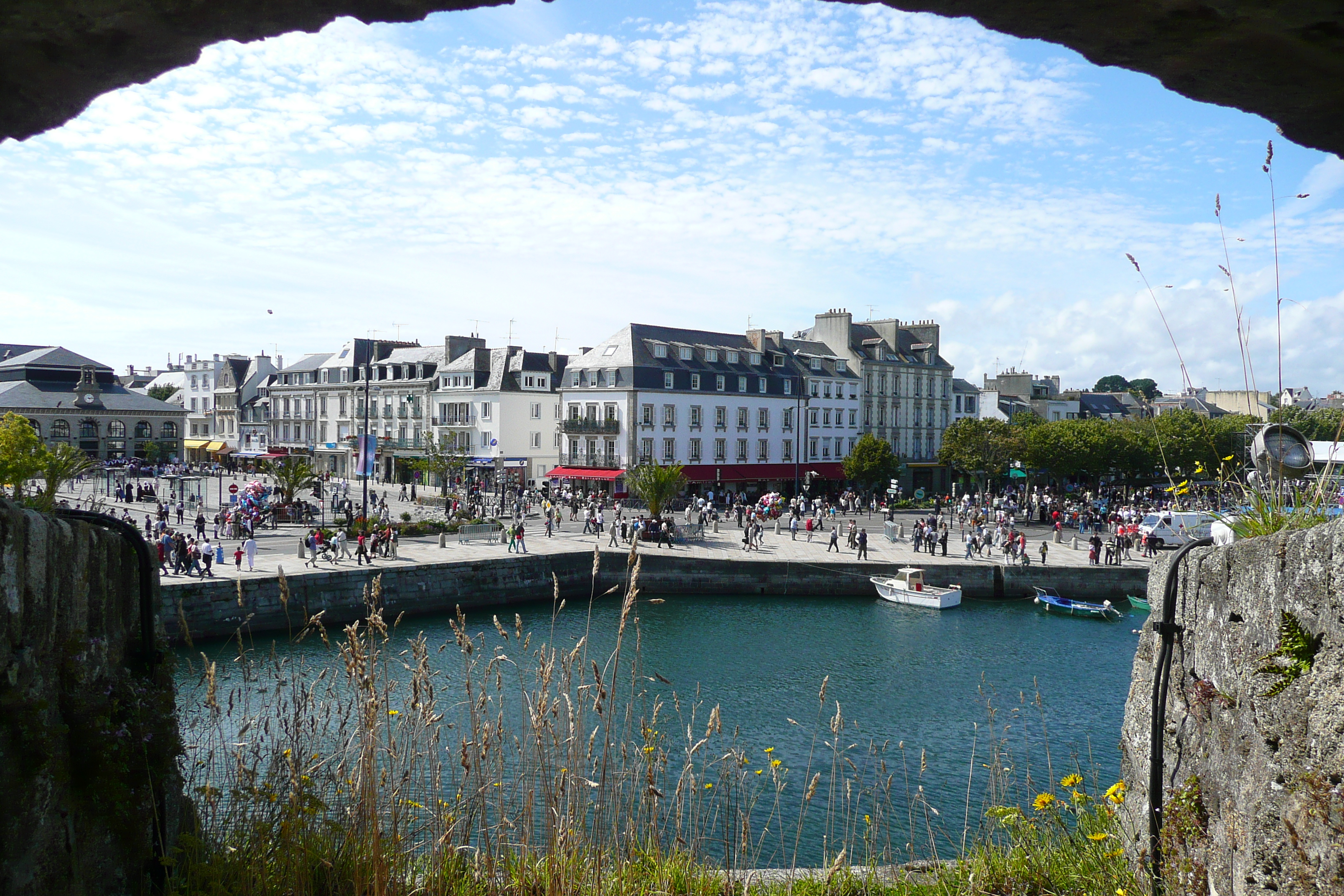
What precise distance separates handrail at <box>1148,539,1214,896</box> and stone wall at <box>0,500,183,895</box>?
4.16 m

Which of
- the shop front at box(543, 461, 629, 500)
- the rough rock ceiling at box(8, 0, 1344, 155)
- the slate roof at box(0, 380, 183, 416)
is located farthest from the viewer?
the slate roof at box(0, 380, 183, 416)

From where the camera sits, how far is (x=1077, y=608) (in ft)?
85.7

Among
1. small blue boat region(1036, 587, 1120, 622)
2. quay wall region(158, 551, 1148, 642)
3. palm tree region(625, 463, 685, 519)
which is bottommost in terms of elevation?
small blue boat region(1036, 587, 1120, 622)

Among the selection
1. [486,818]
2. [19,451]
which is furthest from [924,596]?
[19,451]

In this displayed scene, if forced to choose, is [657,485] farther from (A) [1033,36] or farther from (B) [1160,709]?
(A) [1033,36]

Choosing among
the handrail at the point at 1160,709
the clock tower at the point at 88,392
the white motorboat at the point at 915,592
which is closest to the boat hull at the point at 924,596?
the white motorboat at the point at 915,592

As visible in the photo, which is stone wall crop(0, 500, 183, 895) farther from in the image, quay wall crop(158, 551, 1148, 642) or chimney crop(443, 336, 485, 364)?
chimney crop(443, 336, 485, 364)

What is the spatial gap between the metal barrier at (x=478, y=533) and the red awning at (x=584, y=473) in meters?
15.2

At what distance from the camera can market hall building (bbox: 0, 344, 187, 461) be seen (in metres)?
56.9

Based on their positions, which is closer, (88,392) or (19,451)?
(19,451)

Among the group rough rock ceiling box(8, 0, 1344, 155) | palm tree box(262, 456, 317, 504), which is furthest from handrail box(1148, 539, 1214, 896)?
palm tree box(262, 456, 317, 504)

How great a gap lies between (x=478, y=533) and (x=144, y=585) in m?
28.4

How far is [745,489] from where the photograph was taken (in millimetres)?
51469

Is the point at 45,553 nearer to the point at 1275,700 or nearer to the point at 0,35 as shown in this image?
the point at 0,35
